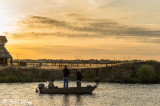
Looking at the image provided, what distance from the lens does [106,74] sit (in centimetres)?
6131

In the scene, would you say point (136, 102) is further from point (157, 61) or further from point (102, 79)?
point (157, 61)

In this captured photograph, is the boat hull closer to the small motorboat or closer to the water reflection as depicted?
the small motorboat

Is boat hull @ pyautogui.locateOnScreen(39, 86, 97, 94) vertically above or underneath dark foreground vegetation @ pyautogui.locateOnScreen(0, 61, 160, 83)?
underneath

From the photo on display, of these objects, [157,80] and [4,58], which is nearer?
[157,80]

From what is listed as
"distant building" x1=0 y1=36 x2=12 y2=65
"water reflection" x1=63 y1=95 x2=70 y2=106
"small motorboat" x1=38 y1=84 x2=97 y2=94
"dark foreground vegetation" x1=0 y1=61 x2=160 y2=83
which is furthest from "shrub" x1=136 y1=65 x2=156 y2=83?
"distant building" x1=0 y1=36 x2=12 y2=65

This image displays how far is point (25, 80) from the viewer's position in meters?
56.1

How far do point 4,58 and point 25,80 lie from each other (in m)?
20.5

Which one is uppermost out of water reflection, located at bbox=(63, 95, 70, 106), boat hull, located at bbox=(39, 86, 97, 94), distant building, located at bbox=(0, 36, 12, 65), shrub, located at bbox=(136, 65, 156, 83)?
distant building, located at bbox=(0, 36, 12, 65)

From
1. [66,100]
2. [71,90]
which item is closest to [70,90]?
[71,90]

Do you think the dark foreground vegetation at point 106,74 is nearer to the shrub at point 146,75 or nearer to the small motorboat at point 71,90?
the shrub at point 146,75

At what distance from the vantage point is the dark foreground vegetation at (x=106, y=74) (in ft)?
179

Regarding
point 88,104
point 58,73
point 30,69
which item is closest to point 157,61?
point 58,73

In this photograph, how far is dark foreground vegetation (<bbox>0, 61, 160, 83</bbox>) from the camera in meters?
54.7

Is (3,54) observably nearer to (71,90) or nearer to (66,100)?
(71,90)
